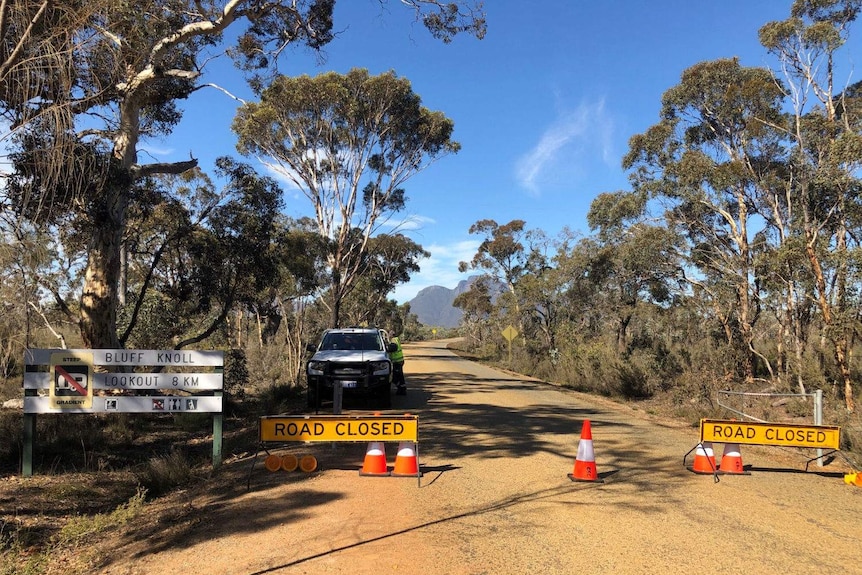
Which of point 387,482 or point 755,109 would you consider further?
point 755,109

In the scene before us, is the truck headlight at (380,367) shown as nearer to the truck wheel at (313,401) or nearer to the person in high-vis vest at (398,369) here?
the truck wheel at (313,401)

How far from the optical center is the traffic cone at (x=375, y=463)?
6.88 m

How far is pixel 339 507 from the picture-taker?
5.60m

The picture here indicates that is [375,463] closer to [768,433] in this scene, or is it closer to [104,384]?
[104,384]

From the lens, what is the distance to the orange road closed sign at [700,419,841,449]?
23.6ft

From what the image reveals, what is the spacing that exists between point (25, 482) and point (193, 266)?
5726 mm

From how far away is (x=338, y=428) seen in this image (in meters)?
6.89

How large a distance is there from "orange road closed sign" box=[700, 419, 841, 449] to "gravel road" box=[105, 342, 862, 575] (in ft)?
1.48

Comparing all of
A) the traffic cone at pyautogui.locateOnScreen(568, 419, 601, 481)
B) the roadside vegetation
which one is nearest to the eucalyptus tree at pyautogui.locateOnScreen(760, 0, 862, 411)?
the roadside vegetation

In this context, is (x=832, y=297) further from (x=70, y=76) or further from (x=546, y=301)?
→ (x=546, y=301)

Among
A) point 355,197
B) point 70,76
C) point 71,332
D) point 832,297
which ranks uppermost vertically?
point 355,197

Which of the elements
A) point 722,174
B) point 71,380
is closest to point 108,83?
point 71,380

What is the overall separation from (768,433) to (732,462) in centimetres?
66

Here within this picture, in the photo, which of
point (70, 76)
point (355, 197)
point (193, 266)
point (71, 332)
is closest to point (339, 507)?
point (70, 76)
